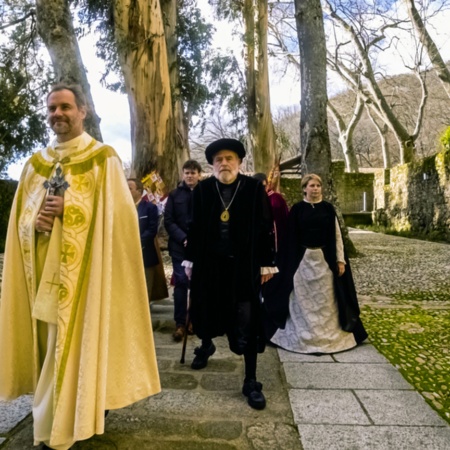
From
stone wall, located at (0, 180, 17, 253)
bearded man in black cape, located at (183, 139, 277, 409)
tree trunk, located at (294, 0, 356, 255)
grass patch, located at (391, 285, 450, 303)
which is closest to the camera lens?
bearded man in black cape, located at (183, 139, 277, 409)

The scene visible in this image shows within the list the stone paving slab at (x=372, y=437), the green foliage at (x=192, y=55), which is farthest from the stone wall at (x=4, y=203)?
the stone paving slab at (x=372, y=437)

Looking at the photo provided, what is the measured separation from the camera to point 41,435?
2.11 metres

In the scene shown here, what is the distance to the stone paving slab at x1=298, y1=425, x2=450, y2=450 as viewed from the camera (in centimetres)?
229

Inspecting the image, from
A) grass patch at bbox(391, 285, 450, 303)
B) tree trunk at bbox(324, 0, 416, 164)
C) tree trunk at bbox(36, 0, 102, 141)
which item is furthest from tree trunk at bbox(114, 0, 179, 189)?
tree trunk at bbox(324, 0, 416, 164)

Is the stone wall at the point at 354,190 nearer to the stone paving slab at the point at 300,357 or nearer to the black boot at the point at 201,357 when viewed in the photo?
the stone paving slab at the point at 300,357

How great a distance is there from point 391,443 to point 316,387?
0.84 metres

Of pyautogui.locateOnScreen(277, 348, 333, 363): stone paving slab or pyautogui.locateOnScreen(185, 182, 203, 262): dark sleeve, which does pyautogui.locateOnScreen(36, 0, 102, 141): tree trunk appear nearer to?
pyautogui.locateOnScreen(185, 182, 203, 262): dark sleeve

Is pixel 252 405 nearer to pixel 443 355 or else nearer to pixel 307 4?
pixel 443 355

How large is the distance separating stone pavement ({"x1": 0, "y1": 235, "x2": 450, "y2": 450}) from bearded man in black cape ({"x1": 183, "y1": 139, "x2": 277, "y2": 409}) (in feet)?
1.05

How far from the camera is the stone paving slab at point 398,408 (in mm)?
2568

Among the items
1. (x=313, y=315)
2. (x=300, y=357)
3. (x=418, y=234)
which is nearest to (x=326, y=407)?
(x=300, y=357)

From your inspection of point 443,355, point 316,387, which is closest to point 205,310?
point 316,387

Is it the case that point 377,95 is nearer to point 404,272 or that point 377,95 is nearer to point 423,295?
point 404,272

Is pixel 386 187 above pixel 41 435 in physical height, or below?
above
